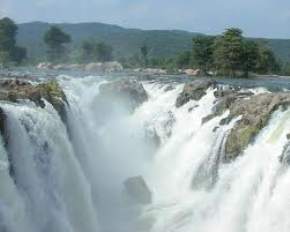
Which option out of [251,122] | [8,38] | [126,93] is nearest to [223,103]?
[251,122]

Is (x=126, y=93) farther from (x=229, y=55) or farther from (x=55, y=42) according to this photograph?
(x=55, y=42)

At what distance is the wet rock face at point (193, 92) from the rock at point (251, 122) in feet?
30.5

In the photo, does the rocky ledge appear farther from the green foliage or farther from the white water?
the green foliage

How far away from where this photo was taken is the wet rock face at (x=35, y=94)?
23156 millimetres

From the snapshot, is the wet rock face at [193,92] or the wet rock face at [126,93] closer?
the wet rock face at [193,92]

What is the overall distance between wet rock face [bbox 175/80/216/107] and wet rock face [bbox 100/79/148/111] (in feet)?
14.9

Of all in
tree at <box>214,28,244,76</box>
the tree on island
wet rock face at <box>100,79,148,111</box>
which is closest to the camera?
wet rock face at <box>100,79,148,111</box>

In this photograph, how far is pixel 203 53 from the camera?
3223 inches

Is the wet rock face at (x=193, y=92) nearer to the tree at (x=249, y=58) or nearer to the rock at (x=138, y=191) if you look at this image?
the rock at (x=138, y=191)

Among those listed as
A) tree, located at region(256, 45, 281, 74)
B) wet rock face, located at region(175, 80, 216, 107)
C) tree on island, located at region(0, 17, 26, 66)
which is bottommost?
tree on island, located at region(0, 17, 26, 66)

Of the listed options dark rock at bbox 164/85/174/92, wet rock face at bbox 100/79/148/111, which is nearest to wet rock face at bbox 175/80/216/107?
dark rock at bbox 164/85/174/92

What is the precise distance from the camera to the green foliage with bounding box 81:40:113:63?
450 feet

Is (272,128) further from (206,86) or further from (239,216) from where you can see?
(206,86)

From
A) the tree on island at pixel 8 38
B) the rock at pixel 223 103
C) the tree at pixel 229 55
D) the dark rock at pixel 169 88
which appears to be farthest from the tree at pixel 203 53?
the tree on island at pixel 8 38
